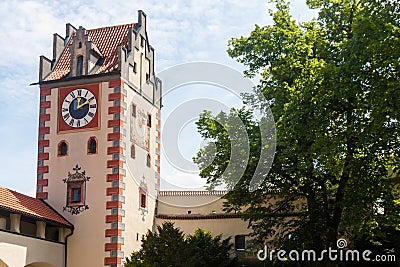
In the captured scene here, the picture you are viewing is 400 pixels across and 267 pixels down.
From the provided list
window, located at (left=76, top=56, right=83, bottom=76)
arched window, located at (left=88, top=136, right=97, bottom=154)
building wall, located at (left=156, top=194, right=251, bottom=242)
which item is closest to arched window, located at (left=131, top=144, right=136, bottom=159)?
arched window, located at (left=88, top=136, right=97, bottom=154)

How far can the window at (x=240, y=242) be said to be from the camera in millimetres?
31391

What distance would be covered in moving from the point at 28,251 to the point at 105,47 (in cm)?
1023

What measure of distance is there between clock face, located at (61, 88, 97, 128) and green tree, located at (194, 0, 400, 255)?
530cm

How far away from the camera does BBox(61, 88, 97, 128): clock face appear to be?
29953 mm

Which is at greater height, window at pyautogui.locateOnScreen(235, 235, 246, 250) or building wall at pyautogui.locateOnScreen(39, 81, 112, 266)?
building wall at pyautogui.locateOnScreen(39, 81, 112, 266)

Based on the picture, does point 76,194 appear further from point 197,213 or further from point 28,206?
point 197,213

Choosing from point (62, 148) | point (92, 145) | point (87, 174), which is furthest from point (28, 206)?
point (92, 145)

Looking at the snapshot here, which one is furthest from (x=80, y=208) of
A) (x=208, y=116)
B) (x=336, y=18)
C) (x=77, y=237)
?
(x=336, y=18)

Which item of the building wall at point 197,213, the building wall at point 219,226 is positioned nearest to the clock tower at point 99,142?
the building wall at point 197,213

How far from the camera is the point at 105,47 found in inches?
1246

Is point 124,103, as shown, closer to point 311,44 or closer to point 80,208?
point 80,208

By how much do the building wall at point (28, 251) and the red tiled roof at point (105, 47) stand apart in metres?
7.65

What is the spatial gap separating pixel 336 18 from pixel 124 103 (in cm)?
964

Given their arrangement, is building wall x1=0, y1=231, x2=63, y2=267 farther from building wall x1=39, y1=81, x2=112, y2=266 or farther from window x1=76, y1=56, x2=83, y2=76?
window x1=76, y1=56, x2=83, y2=76
